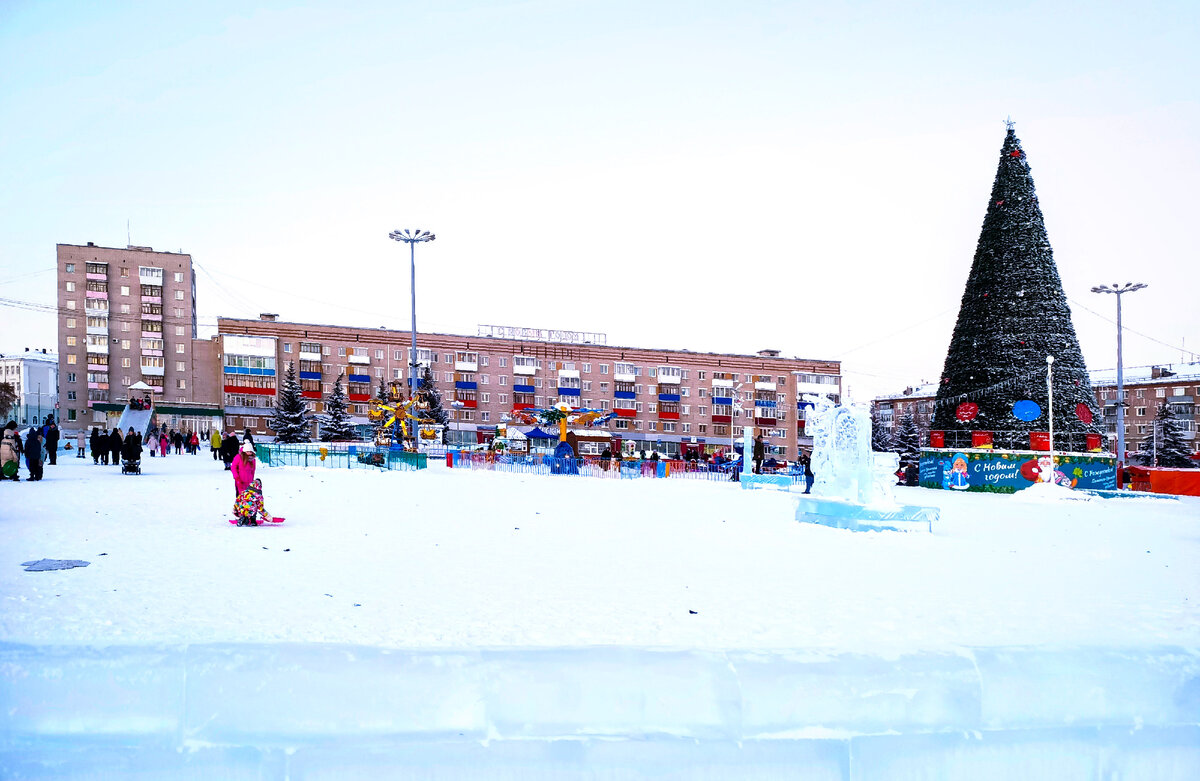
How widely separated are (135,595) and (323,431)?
5353 cm

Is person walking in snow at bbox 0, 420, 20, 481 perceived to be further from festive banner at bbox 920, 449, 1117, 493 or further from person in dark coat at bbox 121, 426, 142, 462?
festive banner at bbox 920, 449, 1117, 493

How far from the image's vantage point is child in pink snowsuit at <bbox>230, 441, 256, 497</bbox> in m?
10.1

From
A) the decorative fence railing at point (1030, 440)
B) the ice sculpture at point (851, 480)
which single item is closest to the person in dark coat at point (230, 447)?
the ice sculpture at point (851, 480)

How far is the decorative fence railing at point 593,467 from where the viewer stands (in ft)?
96.8

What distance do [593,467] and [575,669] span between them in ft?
85.1

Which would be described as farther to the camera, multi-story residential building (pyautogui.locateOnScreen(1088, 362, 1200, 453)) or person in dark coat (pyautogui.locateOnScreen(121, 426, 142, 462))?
multi-story residential building (pyautogui.locateOnScreen(1088, 362, 1200, 453))

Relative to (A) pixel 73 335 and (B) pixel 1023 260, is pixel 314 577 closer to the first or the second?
(B) pixel 1023 260

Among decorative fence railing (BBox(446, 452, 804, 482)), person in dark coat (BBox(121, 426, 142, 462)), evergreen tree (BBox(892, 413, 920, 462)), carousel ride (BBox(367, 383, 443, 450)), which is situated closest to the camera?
person in dark coat (BBox(121, 426, 142, 462))

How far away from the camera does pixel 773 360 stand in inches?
3051

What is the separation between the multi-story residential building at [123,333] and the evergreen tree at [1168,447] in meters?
73.6

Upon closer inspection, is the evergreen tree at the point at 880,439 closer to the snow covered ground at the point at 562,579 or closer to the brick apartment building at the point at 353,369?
the brick apartment building at the point at 353,369

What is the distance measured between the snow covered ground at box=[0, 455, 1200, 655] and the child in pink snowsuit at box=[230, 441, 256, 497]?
24.4 inches

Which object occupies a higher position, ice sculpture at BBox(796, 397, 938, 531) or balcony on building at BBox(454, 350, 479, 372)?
balcony on building at BBox(454, 350, 479, 372)

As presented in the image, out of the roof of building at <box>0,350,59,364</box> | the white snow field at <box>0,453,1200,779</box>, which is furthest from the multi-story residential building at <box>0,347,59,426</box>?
the white snow field at <box>0,453,1200,779</box>
